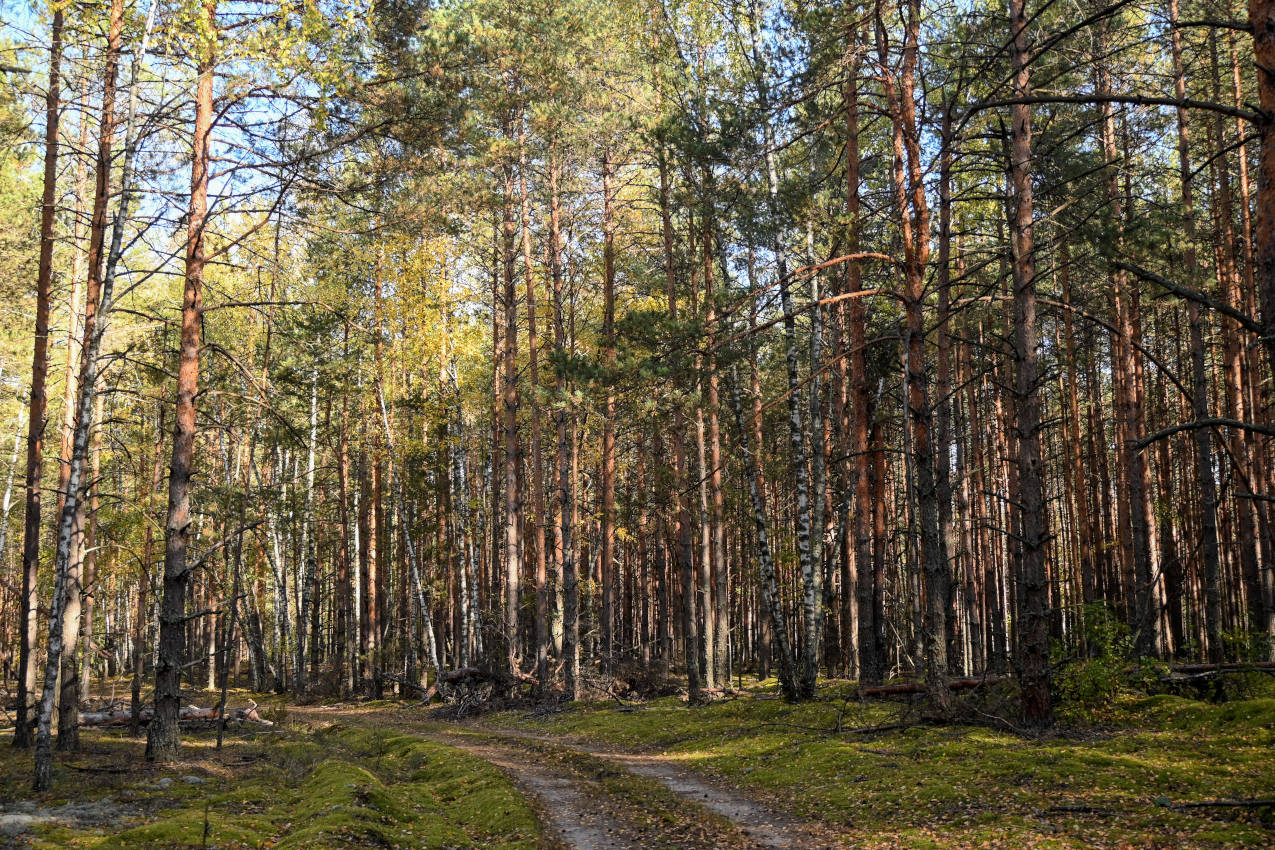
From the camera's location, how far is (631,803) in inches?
380

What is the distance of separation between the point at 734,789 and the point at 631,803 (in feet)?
4.83

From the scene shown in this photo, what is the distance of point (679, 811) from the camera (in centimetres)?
908

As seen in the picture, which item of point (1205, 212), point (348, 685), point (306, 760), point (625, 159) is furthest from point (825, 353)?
point (348, 685)

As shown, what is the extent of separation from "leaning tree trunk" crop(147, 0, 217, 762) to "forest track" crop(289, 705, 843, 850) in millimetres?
4889

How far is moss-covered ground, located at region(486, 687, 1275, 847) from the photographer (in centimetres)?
689

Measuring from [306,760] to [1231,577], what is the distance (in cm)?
2846

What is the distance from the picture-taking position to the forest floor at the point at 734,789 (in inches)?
286

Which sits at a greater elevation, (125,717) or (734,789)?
(734,789)

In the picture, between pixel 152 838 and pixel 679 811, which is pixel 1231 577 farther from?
pixel 152 838

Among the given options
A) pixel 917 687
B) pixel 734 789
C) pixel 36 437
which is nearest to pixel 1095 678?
pixel 917 687

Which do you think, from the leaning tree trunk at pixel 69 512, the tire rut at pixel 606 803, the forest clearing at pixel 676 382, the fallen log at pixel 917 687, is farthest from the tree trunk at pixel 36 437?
the fallen log at pixel 917 687

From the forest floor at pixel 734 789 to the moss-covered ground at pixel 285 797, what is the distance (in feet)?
0.12

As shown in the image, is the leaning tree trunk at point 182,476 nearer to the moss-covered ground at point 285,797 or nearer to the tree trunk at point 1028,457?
the moss-covered ground at point 285,797

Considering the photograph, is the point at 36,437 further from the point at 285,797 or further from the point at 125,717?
the point at 125,717
